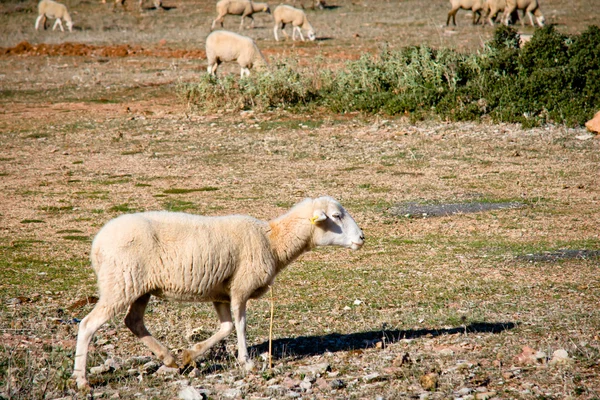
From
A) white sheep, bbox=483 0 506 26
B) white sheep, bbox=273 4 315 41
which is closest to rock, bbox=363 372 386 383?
white sheep, bbox=273 4 315 41

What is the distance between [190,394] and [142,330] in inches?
37.1

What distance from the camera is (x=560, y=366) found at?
223 inches

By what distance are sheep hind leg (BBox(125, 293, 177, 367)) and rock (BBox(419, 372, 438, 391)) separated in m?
1.92

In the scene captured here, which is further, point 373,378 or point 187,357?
point 187,357

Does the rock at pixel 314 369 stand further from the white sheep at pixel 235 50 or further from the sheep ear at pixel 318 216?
the white sheep at pixel 235 50

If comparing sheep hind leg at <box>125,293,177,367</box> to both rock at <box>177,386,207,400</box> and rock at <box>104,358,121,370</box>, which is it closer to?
rock at <box>104,358,121,370</box>

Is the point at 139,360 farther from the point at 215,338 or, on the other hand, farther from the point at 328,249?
the point at 328,249

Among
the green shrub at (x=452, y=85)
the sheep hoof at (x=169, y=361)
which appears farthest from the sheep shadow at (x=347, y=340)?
the green shrub at (x=452, y=85)

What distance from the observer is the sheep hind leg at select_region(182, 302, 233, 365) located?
19.8ft

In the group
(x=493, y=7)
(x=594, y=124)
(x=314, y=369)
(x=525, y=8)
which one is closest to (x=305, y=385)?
(x=314, y=369)

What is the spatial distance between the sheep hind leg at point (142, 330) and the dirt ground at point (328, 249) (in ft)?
0.49

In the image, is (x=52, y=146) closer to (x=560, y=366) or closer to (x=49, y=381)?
(x=49, y=381)

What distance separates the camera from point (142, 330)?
20.0ft

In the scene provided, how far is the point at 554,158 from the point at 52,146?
32.7 feet
